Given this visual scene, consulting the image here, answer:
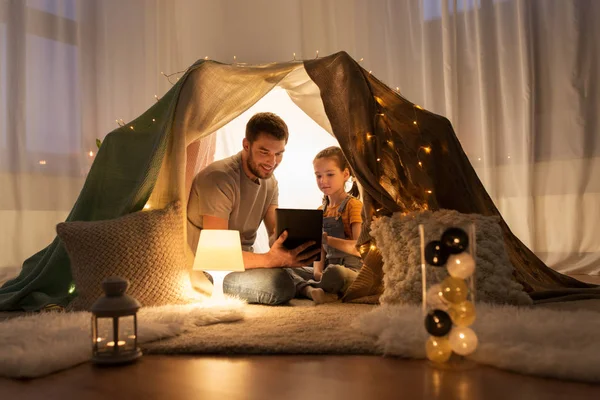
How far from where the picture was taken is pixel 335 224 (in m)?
2.65

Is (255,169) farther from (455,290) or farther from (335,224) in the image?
(455,290)

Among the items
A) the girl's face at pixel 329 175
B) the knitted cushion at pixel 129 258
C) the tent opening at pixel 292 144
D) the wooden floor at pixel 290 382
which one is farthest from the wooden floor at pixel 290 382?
the tent opening at pixel 292 144

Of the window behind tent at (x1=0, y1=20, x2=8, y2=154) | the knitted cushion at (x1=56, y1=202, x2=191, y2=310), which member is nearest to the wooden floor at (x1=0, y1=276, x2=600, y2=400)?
the knitted cushion at (x1=56, y1=202, x2=191, y2=310)

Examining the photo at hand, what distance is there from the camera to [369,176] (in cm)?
Answer: 224

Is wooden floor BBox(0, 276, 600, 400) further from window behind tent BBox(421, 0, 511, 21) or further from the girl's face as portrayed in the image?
window behind tent BBox(421, 0, 511, 21)

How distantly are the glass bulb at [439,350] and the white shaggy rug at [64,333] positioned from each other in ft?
2.18

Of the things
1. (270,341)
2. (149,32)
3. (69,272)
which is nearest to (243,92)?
(69,272)

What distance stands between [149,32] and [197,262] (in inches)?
95.8

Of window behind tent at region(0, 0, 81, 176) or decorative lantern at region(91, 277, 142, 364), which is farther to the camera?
window behind tent at region(0, 0, 81, 176)

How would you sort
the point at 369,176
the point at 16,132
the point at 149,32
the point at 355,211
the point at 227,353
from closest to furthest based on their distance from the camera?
the point at 227,353 → the point at 369,176 → the point at 355,211 → the point at 16,132 → the point at 149,32

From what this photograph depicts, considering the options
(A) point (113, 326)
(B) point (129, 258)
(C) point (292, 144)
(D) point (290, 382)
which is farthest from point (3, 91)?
(D) point (290, 382)

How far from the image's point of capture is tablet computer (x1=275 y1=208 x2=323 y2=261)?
227 centimetres

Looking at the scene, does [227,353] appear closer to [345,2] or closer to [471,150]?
[471,150]

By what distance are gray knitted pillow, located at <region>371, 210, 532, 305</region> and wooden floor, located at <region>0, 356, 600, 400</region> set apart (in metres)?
0.61
